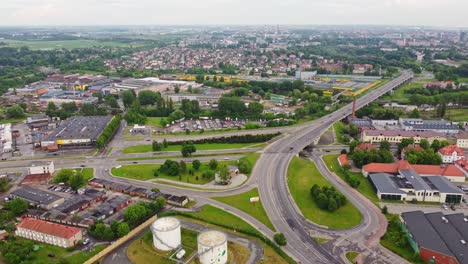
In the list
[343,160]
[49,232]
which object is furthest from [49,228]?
[343,160]

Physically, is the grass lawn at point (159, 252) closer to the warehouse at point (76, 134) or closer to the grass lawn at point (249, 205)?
the grass lawn at point (249, 205)

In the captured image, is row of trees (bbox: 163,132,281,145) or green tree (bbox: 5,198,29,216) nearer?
green tree (bbox: 5,198,29,216)

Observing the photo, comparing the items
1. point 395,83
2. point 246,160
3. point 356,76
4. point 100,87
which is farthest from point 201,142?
point 356,76

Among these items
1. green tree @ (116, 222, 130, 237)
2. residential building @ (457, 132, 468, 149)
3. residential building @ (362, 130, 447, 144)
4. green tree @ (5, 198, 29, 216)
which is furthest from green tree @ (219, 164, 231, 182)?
residential building @ (457, 132, 468, 149)

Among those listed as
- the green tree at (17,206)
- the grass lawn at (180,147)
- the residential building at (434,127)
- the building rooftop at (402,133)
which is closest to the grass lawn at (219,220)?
the green tree at (17,206)

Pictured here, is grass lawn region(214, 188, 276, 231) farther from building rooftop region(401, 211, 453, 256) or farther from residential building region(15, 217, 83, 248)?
residential building region(15, 217, 83, 248)

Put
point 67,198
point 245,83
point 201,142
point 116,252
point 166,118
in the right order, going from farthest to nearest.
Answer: point 245,83
point 166,118
point 201,142
point 67,198
point 116,252

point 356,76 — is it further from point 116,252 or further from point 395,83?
point 116,252
